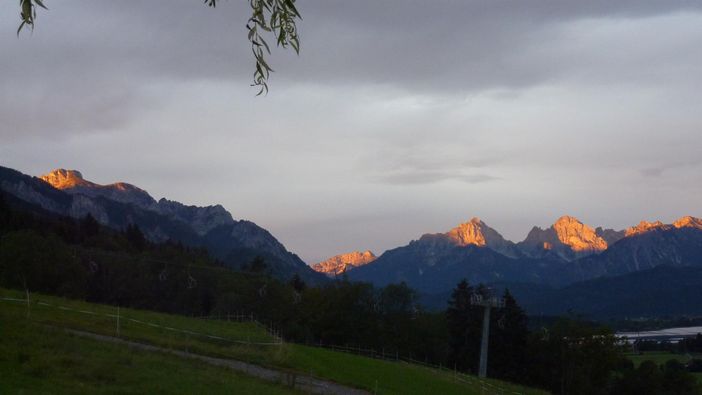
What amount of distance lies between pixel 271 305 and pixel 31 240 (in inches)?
1678

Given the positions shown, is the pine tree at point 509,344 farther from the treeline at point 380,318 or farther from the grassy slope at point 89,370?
the grassy slope at point 89,370

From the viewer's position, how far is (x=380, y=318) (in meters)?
117

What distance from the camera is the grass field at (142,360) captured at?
21766 mm

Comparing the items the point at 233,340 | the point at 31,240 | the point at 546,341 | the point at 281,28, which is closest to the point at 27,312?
the point at 233,340

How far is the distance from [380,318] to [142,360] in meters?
91.6

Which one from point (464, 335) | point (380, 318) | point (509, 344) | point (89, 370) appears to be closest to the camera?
point (89, 370)

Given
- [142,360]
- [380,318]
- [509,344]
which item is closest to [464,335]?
[509,344]

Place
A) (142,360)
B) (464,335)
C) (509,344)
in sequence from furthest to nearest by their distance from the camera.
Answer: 1. (464,335)
2. (509,344)
3. (142,360)

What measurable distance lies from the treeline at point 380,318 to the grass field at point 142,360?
46.1 meters

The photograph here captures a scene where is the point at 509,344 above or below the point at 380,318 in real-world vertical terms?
below

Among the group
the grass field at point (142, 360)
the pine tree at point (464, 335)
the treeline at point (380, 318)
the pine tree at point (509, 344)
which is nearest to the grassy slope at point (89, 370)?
the grass field at point (142, 360)

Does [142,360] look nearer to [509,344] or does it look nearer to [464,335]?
[509,344]

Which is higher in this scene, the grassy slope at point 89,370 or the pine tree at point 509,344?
the grassy slope at point 89,370

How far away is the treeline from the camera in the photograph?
10250 centimetres
